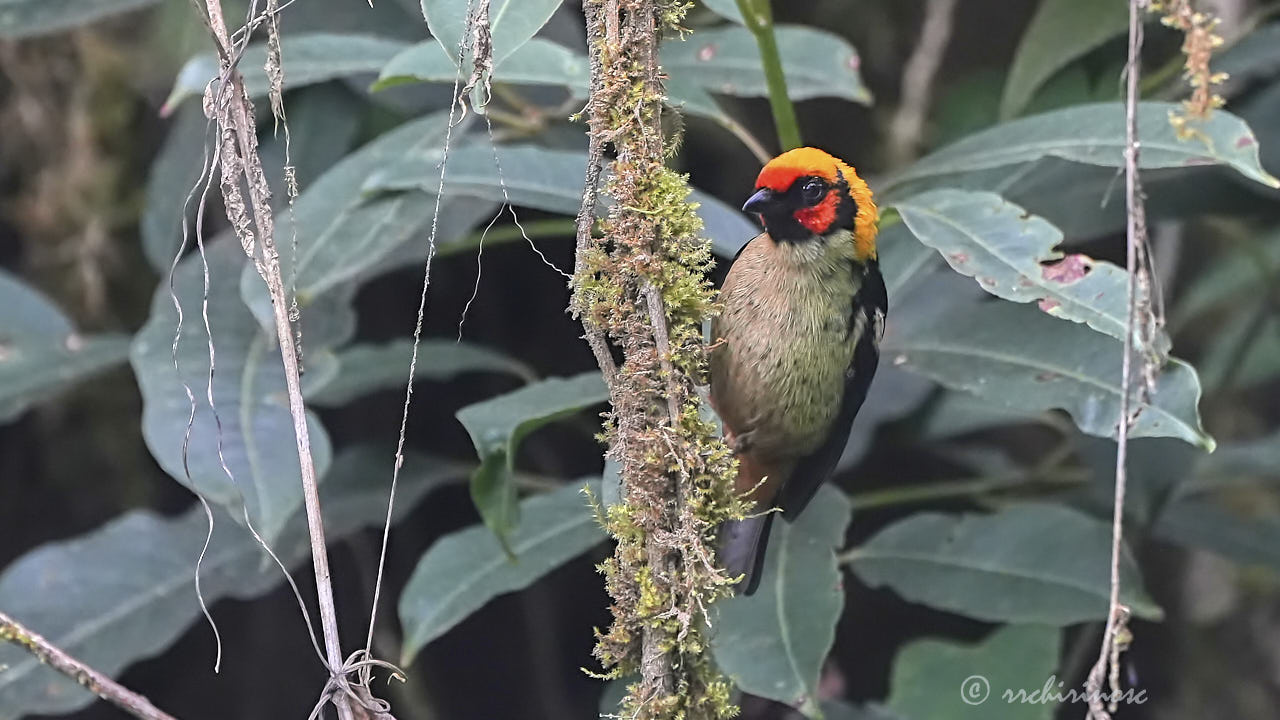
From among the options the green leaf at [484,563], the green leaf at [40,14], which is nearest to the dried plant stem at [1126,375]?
the green leaf at [484,563]

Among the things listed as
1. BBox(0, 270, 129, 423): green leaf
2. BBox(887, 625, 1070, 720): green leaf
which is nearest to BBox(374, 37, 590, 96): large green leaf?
BBox(0, 270, 129, 423): green leaf

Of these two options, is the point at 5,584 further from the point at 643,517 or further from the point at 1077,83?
the point at 1077,83

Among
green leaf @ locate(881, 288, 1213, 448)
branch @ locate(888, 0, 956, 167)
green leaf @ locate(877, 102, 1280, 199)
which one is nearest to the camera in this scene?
green leaf @ locate(881, 288, 1213, 448)

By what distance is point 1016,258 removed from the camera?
6.13 ft

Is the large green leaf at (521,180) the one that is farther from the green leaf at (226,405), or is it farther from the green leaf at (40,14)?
the green leaf at (40,14)

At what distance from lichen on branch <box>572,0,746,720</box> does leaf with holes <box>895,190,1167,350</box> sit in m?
0.58

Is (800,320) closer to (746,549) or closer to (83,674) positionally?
(746,549)

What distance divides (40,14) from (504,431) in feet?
4.50

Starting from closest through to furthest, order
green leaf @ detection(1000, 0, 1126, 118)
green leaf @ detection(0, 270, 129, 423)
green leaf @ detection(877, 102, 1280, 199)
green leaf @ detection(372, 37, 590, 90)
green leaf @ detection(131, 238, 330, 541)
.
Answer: green leaf @ detection(877, 102, 1280, 199) → green leaf @ detection(131, 238, 330, 541) → green leaf @ detection(372, 37, 590, 90) → green leaf @ detection(1000, 0, 1126, 118) → green leaf @ detection(0, 270, 129, 423)

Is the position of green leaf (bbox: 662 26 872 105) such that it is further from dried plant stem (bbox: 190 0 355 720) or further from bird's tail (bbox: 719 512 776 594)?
dried plant stem (bbox: 190 0 355 720)

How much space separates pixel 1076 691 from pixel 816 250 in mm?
1198

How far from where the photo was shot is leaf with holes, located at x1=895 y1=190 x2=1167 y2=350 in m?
1.73

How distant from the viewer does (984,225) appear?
6.39 ft

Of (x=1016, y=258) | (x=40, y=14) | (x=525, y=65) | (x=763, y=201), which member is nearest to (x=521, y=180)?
(x=525, y=65)
